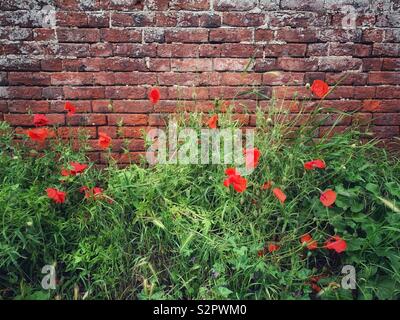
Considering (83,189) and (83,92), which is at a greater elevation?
(83,92)

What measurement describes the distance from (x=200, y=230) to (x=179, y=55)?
123 centimetres

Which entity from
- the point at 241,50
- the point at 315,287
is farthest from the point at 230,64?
the point at 315,287

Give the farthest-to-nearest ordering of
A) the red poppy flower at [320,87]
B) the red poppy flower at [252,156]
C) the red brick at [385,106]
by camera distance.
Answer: the red brick at [385,106] < the red poppy flower at [320,87] < the red poppy flower at [252,156]

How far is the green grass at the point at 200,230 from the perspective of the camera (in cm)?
207

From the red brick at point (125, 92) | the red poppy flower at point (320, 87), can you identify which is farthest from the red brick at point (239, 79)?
the red brick at point (125, 92)

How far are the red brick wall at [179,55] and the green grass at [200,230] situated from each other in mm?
466

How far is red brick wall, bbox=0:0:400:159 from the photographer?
2.65 metres

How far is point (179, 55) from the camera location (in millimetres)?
2723

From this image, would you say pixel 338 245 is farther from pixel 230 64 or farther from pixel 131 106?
pixel 131 106

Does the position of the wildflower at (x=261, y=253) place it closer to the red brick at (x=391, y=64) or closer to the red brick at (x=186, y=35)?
the red brick at (x=186, y=35)

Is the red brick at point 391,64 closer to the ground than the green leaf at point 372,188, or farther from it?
farther from it
